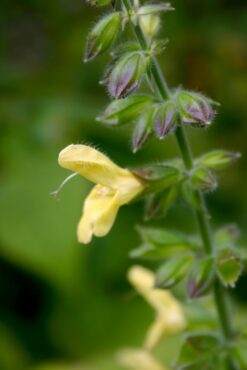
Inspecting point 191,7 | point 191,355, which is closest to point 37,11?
point 191,7

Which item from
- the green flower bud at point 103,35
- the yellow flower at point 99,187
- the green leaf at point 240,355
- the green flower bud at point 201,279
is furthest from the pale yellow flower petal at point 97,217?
the green leaf at point 240,355

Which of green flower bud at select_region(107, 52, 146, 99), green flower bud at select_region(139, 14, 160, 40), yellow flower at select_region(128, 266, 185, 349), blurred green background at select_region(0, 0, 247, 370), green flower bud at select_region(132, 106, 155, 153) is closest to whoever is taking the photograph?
green flower bud at select_region(107, 52, 146, 99)

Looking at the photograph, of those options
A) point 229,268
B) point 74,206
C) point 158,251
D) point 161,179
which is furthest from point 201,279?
point 74,206

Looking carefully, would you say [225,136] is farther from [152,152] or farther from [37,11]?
[37,11]

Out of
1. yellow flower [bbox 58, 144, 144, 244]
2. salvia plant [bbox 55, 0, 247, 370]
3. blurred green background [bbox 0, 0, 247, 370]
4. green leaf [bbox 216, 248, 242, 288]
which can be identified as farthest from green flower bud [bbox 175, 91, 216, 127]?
blurred green background [bbox 0, 0, 247, 370]

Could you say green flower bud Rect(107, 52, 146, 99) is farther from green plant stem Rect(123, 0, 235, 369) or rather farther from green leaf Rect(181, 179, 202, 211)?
green leaf Rect(181, 179, 202, 211)
